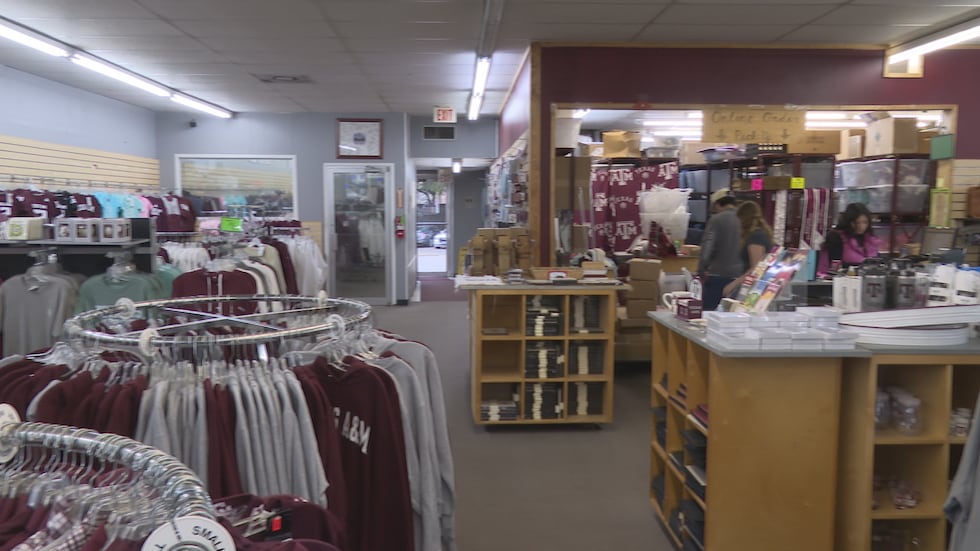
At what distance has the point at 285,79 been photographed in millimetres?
8359

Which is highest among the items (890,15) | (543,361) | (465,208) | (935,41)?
(890,15)

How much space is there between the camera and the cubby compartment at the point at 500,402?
206 inches

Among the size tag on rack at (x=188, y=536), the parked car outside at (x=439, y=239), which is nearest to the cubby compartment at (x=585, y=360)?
the size tag on rack at (x=188, y=536)

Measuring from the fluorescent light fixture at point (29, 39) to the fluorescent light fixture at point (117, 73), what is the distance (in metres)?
0.21

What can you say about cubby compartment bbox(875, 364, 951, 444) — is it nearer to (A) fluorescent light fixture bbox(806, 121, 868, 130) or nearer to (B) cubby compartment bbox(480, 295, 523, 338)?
(B) cubby compartment bbox(480, 295, 523, 338)

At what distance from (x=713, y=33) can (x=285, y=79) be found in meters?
5.09

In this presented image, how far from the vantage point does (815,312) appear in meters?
3.04

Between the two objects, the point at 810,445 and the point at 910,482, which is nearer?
the point at 810,445

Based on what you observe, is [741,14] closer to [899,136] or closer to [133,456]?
[899,136]

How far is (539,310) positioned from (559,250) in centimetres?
161

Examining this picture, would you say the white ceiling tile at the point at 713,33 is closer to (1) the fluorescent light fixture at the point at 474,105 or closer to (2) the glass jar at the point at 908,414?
(1) the fluorescent light fixture at the point at 474,105

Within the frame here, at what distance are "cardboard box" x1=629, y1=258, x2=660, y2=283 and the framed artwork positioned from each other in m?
5.90

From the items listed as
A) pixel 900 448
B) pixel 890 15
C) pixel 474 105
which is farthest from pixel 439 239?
pixel 900 448

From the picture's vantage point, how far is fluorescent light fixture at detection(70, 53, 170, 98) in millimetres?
6894
